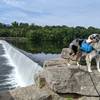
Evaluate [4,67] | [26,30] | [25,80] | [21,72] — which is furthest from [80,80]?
[26,30]

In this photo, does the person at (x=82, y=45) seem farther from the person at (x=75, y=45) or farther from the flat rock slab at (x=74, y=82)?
the flat rock slab at (x=74, y=82)

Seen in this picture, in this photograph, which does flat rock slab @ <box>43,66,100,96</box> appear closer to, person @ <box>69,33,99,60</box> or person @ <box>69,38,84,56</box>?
person @ <box>69,33,99,60</box>

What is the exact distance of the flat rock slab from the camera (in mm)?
9188

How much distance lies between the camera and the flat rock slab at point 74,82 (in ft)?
30.1

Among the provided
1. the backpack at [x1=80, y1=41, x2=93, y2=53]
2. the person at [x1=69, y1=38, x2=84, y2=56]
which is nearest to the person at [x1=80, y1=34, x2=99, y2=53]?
the backpack at [x1=80, y1=41, x2=93, y2=53]

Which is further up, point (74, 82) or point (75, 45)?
point (75, 45)

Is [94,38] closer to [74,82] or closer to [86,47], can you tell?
[86,47]

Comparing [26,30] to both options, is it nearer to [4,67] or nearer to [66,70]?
[4,67]

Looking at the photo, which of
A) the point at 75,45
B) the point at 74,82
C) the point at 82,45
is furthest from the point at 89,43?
the point at 74,82

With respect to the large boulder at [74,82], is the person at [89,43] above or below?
above

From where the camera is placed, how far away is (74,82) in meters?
9.21

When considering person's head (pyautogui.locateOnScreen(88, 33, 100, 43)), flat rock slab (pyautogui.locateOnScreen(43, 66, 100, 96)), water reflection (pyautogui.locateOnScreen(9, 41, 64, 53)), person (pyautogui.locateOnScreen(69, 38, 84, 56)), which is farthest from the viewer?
water reflection (pyautogui.locateOnScreen(9, 41, 64, 53))

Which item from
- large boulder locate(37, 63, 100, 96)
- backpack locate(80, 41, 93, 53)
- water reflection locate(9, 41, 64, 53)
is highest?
backpack locate(80, 41, 93, 53)

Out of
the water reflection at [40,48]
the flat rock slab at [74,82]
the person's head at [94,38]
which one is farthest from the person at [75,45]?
the water reflection at [40,48]
